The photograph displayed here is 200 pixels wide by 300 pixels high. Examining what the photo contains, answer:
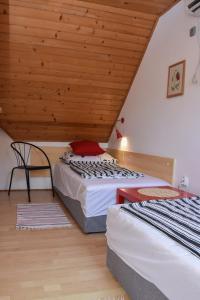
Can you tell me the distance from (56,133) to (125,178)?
1.81 m

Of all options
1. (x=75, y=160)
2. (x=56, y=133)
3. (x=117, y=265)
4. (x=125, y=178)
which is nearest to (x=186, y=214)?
(x=117, y=265)

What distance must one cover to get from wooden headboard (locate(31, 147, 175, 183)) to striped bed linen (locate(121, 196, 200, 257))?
2.97 feet

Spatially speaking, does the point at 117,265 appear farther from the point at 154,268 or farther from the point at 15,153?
the point at 15,153

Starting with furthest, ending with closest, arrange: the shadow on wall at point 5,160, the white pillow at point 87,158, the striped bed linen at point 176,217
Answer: the shadow on wall at point 5,160 → the white pillow at point 87,158 → the striped bed linen at point 176,217

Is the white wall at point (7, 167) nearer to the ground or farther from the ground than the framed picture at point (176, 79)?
nearer to the ground

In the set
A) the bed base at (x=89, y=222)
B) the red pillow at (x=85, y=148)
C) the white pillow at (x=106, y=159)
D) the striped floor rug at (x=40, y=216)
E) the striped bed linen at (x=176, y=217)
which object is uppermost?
the red pillow at (x=85, y=148)

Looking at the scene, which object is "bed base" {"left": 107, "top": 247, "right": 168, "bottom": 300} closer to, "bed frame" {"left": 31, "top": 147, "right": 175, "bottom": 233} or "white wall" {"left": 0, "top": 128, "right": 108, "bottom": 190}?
"bed frame" {"left": 31, "top": 147, "right": 175, "bottom": 233}

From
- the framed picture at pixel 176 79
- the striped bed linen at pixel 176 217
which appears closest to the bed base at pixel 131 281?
the striped bed linen at pixel 176 217

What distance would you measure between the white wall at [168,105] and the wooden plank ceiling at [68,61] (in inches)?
7.2

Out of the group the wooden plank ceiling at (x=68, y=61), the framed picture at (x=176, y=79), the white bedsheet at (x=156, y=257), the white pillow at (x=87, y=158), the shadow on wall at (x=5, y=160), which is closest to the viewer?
the white bedsheet at (x=156, y=257)

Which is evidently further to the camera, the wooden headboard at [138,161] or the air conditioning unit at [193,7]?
the wooden headboard at [138,161]

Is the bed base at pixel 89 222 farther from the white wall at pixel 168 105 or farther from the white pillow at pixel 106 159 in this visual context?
the white pillow at pixel 106 159

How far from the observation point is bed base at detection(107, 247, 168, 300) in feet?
4.13

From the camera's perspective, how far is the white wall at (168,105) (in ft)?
8.20
